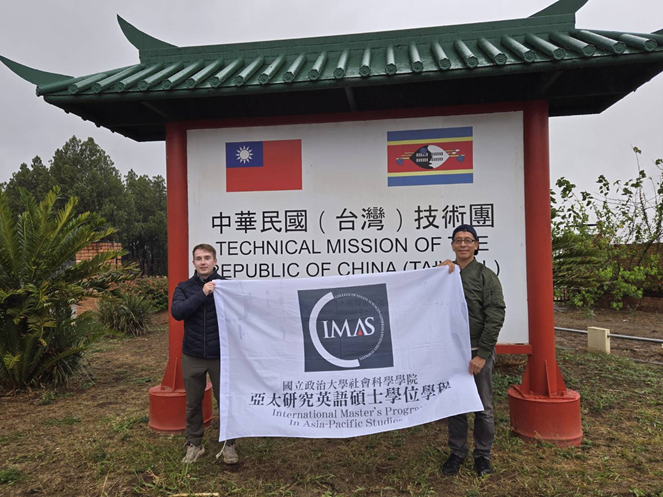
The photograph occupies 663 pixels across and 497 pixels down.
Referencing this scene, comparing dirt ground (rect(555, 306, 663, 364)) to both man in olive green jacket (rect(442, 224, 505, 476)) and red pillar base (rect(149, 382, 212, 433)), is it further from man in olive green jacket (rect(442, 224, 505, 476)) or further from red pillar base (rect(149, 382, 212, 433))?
red pillar base (rect(149, 382, 212, 433))

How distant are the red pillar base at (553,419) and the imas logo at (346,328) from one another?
57.1 inches

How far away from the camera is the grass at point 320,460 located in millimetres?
3373

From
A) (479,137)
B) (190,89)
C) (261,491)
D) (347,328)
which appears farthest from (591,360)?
(190,89)

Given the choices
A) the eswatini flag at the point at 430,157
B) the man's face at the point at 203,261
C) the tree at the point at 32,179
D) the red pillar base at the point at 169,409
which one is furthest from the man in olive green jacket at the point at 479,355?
the tree at the point at 32,179

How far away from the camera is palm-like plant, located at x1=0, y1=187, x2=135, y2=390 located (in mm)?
5570

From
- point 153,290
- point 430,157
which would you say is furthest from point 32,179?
point 430,157

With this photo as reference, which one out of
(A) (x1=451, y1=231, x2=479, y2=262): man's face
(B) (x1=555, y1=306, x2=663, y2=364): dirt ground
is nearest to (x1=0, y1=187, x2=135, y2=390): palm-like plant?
(A) (x1=451, y1=231, x2=479, y2=262): man's face

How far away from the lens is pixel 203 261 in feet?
12.1

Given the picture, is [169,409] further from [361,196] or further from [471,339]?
[471,339]

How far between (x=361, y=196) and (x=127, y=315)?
823 centimetres

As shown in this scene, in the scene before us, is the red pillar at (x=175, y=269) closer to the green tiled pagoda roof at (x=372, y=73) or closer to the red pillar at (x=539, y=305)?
the green tiled pagoda roof at (x=372, y=73)

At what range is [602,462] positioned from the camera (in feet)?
12.0

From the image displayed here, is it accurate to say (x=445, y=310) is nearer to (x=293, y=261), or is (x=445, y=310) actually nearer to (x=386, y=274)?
(x=386, y=274)

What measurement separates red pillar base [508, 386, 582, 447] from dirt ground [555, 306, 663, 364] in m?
4.44
